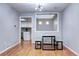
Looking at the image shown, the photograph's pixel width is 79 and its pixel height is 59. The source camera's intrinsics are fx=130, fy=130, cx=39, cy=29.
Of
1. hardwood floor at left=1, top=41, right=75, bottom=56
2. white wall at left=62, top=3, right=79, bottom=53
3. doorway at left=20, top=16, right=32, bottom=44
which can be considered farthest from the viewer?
doorway at left=20, top=16, right=32, bottom=44

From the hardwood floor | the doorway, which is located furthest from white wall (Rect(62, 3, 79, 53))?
the doorway

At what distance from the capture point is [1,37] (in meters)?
4.89

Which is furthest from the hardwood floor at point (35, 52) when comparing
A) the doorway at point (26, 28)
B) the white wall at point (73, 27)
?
the doorway at point (26, 28)

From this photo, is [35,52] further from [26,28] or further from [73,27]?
[26,28]

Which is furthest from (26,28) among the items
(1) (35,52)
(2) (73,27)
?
(2) (73,27)

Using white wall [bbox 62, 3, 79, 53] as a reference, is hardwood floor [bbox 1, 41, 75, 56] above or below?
below

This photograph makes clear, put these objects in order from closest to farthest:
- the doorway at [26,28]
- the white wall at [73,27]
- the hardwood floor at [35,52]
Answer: the white wall at [73,27] → the hardwood floor at [35,52] → the doorway at [26,28]

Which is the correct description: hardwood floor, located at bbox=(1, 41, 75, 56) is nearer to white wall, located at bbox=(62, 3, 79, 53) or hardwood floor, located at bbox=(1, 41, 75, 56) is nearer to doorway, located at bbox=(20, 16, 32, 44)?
white wall, located at bbox=(62, 3, 79, 53)

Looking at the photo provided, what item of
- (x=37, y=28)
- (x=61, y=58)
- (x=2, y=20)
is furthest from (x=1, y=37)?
(x=37, y=28)

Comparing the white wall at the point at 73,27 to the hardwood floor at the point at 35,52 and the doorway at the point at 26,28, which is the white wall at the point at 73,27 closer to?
the hardwood floor at the point at 35,52

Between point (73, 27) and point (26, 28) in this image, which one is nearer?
point (73, 27)

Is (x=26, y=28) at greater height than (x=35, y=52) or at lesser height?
greater

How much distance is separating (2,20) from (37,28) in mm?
4078

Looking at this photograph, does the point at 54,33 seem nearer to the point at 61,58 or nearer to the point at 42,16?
the point at 42,16
